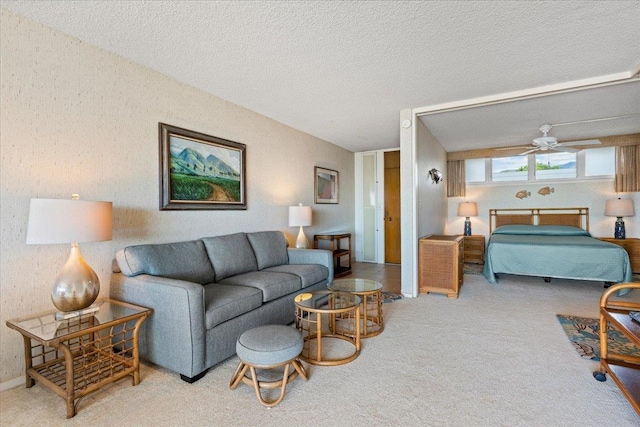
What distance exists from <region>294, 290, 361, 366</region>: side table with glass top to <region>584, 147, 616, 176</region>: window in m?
5.68

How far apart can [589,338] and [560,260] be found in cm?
184

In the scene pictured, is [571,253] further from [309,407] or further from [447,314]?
[309,407]

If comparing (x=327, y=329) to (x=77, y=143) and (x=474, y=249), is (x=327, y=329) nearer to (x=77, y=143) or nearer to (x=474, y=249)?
(x=77, y=143)

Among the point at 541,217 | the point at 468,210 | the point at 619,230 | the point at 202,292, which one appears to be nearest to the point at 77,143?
the point at 202,292

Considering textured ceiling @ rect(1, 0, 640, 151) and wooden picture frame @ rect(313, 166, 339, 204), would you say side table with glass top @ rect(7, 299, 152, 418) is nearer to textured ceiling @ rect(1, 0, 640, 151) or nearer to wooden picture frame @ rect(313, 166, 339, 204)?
textured ceiling @ rect(1, 0, 640, 151)

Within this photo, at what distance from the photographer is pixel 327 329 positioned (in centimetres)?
286

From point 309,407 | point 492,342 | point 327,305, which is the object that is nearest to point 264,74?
point 327,305

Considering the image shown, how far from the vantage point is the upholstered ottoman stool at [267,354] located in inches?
69.6

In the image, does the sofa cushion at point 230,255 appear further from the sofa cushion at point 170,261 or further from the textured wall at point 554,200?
the textured wall at point 554,200

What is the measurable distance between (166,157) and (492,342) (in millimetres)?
3249

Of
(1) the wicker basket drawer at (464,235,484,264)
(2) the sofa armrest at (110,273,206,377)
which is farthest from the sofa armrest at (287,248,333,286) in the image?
(1) the wicker basket drawer at (464,235,484,264)

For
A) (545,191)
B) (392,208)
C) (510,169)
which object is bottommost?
(392,208)

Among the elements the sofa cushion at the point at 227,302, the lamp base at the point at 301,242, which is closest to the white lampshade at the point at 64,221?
the sofa cushion at the point at 227,302

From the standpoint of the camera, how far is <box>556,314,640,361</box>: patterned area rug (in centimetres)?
234
